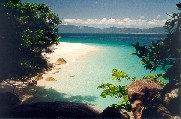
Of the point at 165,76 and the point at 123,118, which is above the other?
the point at 165,76

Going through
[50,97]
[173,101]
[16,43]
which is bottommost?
[50,97]

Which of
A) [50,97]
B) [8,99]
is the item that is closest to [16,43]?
[8,99]

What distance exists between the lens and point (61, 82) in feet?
114

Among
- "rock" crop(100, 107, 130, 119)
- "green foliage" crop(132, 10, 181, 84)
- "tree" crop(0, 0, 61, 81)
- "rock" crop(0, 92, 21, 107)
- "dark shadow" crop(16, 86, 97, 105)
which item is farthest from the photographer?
"dark shadow" crop(16, 86, 97, 105)

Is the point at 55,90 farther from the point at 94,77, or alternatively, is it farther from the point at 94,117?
the point at 94,117

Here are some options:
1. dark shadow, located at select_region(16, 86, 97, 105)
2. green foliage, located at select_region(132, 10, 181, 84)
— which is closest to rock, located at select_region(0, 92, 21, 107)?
dark shadow, located at select_region(16, 86, 97, 105)

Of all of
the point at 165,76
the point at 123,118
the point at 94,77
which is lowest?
the point at 94,77

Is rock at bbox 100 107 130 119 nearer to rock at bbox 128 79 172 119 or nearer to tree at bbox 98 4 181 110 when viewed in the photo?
rock at bbox 128 79 172 119

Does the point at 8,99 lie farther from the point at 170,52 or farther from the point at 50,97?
the point at 170,52

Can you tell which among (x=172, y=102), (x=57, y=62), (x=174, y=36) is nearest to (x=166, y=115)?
(x=172, y=102)

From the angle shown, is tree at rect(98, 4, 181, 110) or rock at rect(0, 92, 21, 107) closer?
tree at rect(98, 4, 181, 110)

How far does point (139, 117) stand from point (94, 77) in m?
27.9

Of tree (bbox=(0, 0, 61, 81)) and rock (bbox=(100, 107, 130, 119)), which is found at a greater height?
tree (bbox=(0, 0, 61, 81))

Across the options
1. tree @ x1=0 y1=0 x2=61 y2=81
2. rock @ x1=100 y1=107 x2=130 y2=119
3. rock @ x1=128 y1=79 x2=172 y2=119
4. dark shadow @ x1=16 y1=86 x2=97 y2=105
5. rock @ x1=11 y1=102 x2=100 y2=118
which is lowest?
dark shadow @ x1=16 y1=86 x2=97 y2=105
